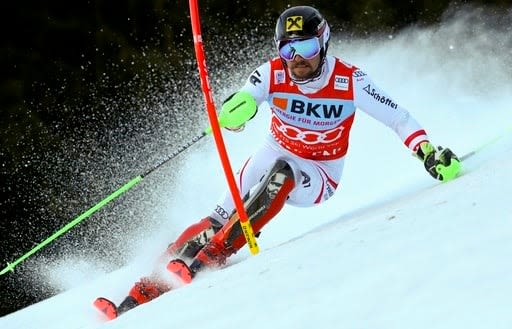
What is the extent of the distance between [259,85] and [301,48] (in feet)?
1.16

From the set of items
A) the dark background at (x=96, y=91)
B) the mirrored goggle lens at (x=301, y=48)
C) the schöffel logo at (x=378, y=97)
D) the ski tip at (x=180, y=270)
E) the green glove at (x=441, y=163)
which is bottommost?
the dark background at (x=96, y=91)

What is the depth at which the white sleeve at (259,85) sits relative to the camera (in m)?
3.83

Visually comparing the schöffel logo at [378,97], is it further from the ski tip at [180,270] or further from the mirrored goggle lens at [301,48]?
the ski tip at [180,270]

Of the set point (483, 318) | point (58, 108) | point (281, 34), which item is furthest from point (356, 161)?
point (483, 318)

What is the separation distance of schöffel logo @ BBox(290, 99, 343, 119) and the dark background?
4.44 metres

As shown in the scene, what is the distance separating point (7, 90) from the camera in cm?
800

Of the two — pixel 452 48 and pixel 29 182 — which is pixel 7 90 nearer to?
pixel 29 182

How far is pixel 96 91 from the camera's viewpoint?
853 cm

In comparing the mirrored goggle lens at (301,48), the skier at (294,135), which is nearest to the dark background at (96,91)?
the skier at (294,135)

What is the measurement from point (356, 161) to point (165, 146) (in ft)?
10.4

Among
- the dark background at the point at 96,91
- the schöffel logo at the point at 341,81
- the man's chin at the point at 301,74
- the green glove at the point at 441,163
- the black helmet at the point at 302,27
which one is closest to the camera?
the green glove at the point at 441,163

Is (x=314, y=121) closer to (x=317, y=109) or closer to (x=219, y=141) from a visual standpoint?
(x=317, y=109)

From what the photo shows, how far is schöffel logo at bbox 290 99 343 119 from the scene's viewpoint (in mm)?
3887

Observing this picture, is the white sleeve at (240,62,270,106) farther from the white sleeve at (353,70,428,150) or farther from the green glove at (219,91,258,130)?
the white sleeve at (353,70,428,150)
